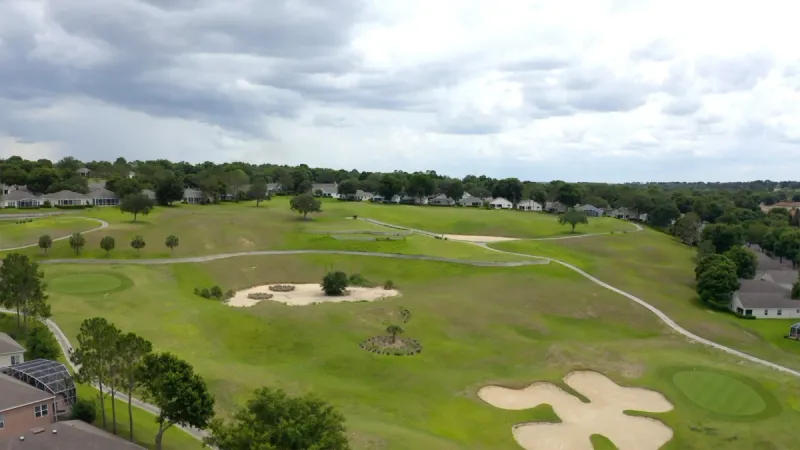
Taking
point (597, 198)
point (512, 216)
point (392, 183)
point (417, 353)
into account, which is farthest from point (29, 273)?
point (597, 198)

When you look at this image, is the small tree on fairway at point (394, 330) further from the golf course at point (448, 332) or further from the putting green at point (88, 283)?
the putting green at point (88, 283)

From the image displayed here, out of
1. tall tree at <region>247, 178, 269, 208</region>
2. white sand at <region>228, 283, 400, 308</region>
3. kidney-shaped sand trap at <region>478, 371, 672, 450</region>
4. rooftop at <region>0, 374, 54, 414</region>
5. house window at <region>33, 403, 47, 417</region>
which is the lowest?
kidney-shaped sand trap at <region>478, 371, 672, 450</region>

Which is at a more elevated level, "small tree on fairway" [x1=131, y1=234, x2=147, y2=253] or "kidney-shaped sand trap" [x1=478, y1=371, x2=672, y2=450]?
"small tree on fairway" [x1=131, y1=234, x2=147, y2=253]

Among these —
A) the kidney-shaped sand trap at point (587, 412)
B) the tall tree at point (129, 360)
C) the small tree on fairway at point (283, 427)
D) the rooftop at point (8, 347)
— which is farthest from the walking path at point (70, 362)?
the kidney-shaped sand trap at point (587, 412)

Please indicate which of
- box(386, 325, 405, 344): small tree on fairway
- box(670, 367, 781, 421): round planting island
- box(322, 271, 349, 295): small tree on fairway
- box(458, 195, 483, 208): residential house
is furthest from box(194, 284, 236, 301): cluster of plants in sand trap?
box(458, 195, 483, 208): residential house

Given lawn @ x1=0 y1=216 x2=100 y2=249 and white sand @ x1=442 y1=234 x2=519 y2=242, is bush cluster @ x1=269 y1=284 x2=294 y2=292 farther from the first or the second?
white sand @ x1=442 y1=234 x2=519 y2=242

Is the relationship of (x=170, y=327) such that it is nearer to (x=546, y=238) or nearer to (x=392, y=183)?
(x=546, y=238)
